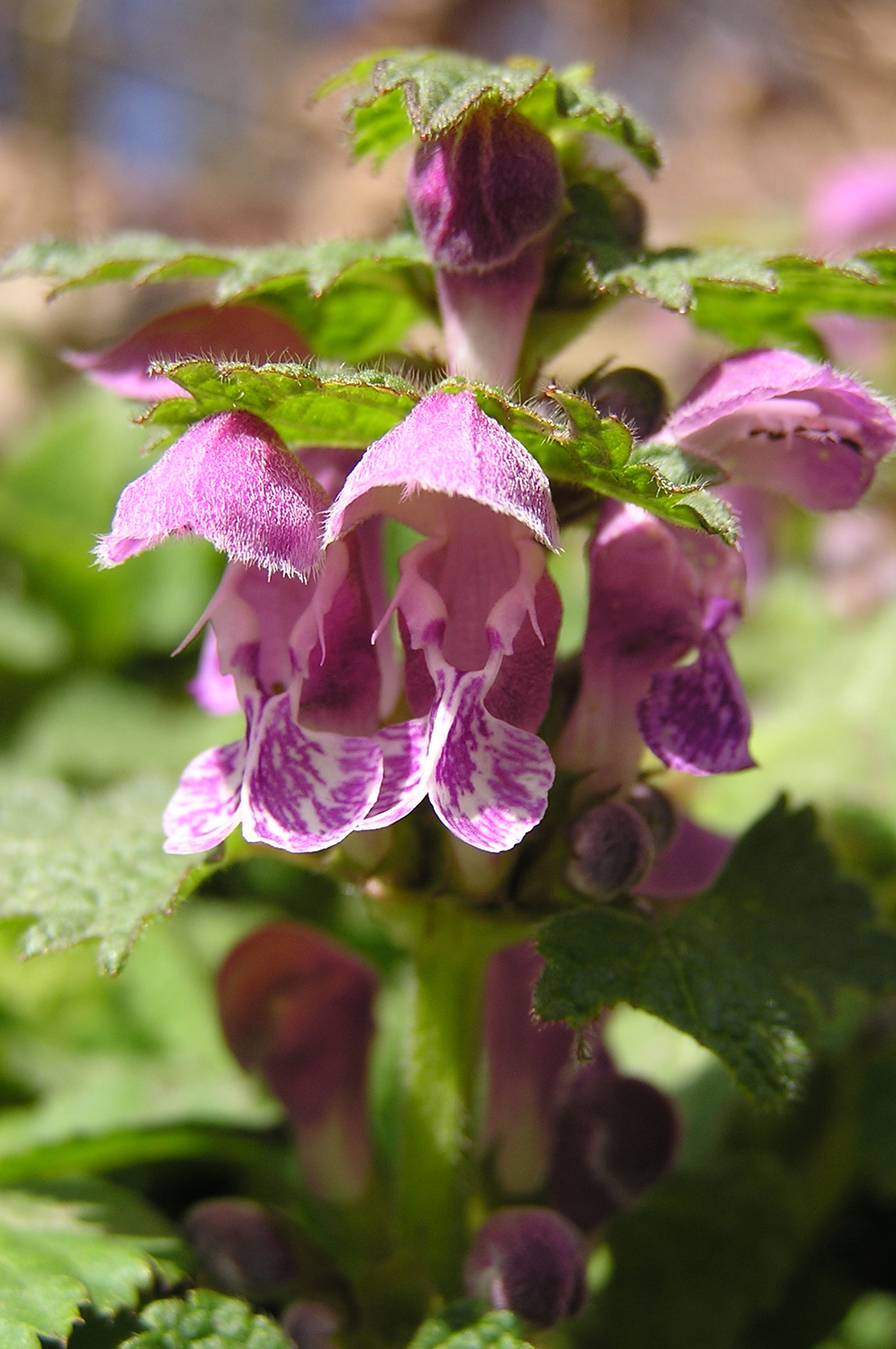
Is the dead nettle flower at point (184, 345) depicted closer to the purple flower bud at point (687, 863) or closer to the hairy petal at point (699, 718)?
the hairy petal at point (699, 718)

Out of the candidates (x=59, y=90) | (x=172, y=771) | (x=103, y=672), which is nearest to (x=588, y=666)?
(x=172, y=771)

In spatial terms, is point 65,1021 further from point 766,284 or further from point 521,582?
point 766,284

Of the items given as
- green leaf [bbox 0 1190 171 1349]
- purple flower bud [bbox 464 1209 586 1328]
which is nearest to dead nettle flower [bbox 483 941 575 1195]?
purple flower bud [bbox 464 1209 586 1328]

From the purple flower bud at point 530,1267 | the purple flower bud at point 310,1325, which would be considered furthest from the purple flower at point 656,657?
the purple flower bud at point 310,1325

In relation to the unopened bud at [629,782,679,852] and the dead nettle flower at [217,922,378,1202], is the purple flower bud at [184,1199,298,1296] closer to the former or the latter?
the dead nettle flower at [217,922,378,1202]

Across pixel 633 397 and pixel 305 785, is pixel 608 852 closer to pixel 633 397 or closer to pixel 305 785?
pixel 305 785

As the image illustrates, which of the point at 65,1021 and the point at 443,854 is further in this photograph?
the point at 65,1021

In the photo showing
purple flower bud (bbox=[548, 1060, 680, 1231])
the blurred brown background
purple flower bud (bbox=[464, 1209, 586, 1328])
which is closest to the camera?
purple flower bud (bbox=[464, 1209, 586, 1328])
